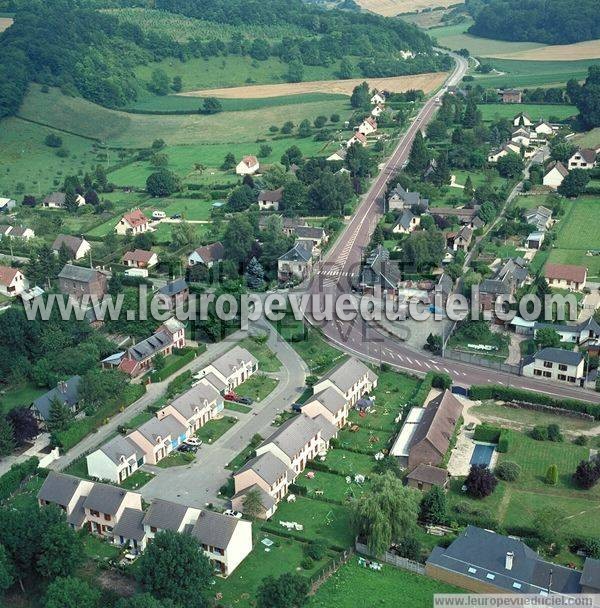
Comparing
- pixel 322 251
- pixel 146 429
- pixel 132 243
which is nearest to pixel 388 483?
pixel 146 429

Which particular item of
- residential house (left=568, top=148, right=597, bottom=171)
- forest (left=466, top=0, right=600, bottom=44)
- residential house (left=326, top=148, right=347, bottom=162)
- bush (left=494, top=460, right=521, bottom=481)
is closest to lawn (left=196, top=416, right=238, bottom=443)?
bush (left=494, top=460, right=521, bottom=481)

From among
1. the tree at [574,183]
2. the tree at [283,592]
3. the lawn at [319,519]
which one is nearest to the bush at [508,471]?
the lawn at [319,519]

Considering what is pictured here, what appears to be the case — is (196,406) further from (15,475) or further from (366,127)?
(366,127)

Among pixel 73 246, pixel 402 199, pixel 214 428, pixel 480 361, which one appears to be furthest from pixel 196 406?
pixel 402 199

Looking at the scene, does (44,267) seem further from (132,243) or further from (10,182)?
(10,182)

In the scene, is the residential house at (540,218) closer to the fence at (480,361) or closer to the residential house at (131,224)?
the fence at (480,361)

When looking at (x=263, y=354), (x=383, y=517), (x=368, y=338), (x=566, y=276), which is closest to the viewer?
(x=383, y=517)
